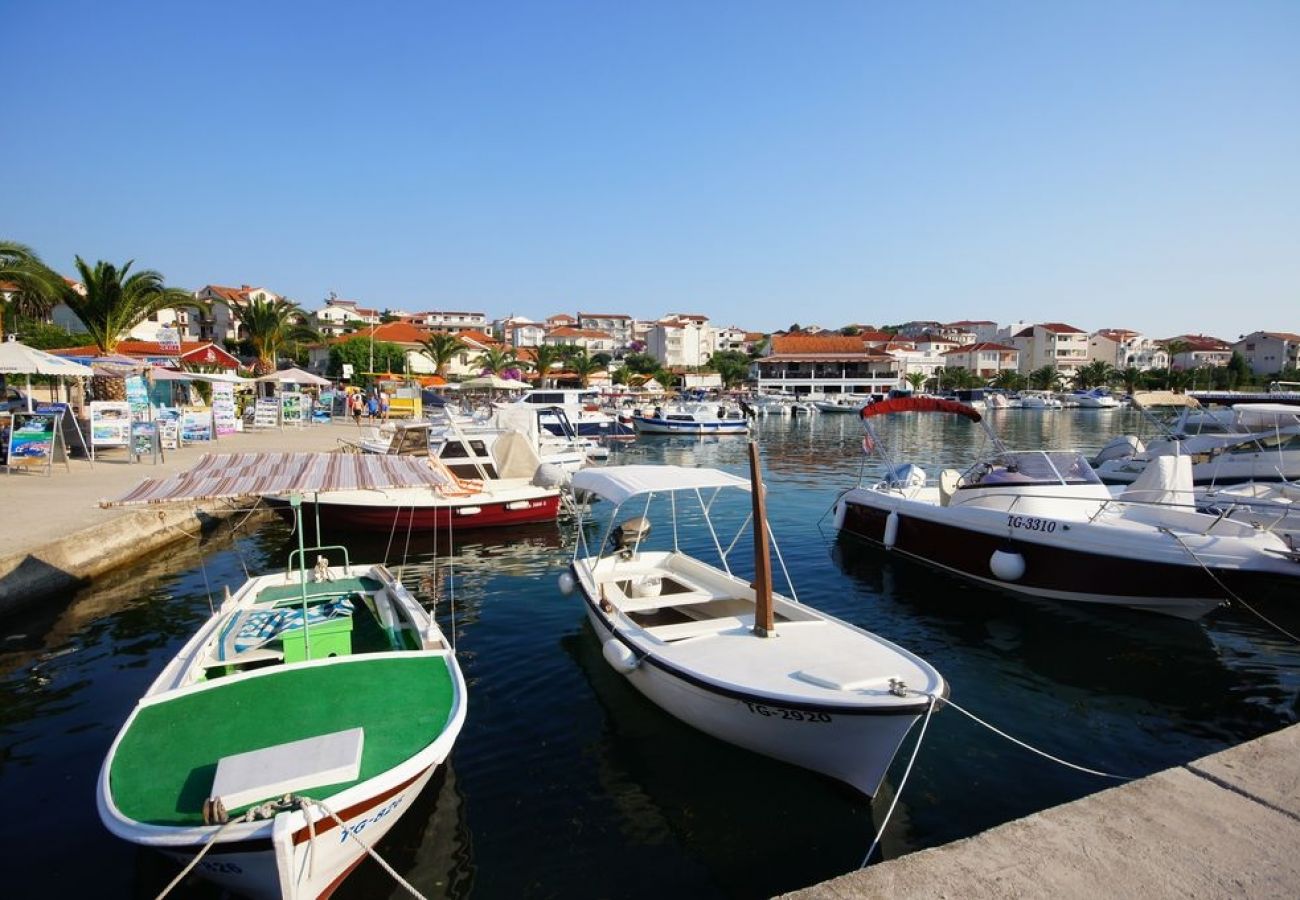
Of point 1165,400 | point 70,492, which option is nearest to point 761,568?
point 70,492

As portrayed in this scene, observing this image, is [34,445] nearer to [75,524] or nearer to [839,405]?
[75,524]

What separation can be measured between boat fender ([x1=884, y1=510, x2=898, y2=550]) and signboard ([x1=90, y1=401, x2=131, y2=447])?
21633 millimetres

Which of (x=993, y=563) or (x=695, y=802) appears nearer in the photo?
(x=695, y=802)

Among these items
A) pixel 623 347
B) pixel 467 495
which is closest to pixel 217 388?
pixel 467 495

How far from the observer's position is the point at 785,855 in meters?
5.73

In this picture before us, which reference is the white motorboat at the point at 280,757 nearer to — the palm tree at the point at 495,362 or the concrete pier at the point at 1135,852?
the concrete pier at the point at 1135,852

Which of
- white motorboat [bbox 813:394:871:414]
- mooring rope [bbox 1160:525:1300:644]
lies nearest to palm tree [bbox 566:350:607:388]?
white motorboat [bbox 813:394:871:414]

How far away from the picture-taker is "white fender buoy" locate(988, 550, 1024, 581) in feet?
39.5

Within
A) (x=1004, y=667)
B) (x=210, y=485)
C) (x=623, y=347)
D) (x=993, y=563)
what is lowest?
(x=1004, y=667)

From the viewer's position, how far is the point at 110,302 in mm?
26641

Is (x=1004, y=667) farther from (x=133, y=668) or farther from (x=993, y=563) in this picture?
(x=133, y=668)

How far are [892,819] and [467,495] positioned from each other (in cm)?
1363

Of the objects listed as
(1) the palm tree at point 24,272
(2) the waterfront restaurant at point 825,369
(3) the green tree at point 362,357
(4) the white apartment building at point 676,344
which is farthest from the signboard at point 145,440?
(4) the white apartment building at point 676,344

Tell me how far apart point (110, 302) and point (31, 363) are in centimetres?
1117
